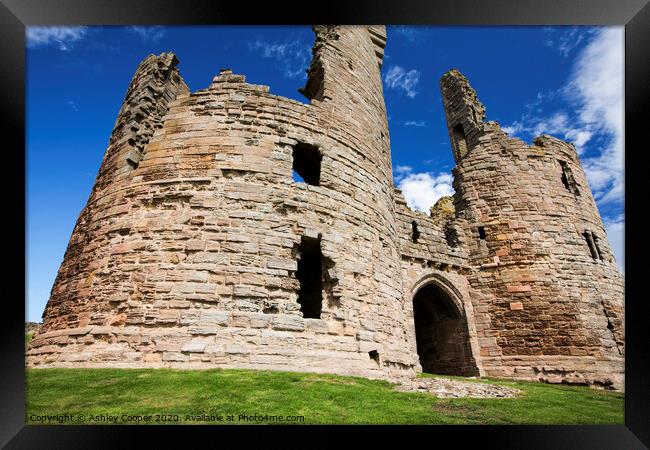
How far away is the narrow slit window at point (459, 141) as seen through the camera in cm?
1614

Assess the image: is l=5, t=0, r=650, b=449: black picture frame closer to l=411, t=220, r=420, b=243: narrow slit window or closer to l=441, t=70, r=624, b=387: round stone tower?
l=441, t=70, r=624, b=387: round stone tower

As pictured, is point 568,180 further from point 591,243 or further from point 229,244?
point 229,244

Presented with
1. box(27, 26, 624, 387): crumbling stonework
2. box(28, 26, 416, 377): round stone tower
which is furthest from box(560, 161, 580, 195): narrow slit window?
box(28, 26, 416, 377): round stone tower

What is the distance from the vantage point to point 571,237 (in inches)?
504

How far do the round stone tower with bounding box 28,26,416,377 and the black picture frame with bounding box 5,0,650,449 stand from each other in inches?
70.7

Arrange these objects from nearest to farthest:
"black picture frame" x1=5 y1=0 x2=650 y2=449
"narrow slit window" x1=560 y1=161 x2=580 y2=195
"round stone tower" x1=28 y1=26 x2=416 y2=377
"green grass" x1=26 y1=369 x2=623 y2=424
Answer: "black picture frame" x1=5 y1=0 x2=650 y2=449, "green grass" x1=26 y1=369 x2=623 y2=424, "round stone tower" x1=28 y1=26 x2=416 y2=377, "narrow slit window" x1=560 y1=161 x2=580 y2=195

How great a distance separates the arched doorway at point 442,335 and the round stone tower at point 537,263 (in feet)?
1.75


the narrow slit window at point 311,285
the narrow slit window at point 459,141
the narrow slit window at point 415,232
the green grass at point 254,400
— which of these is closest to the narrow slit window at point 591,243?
the narrow slit window at point 459,141

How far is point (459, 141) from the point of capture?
16422 millimetres

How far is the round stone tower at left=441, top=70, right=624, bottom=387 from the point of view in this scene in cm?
1111

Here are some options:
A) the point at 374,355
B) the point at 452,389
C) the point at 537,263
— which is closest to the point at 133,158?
the point at 374,355

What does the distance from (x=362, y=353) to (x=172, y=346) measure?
10.5ft
